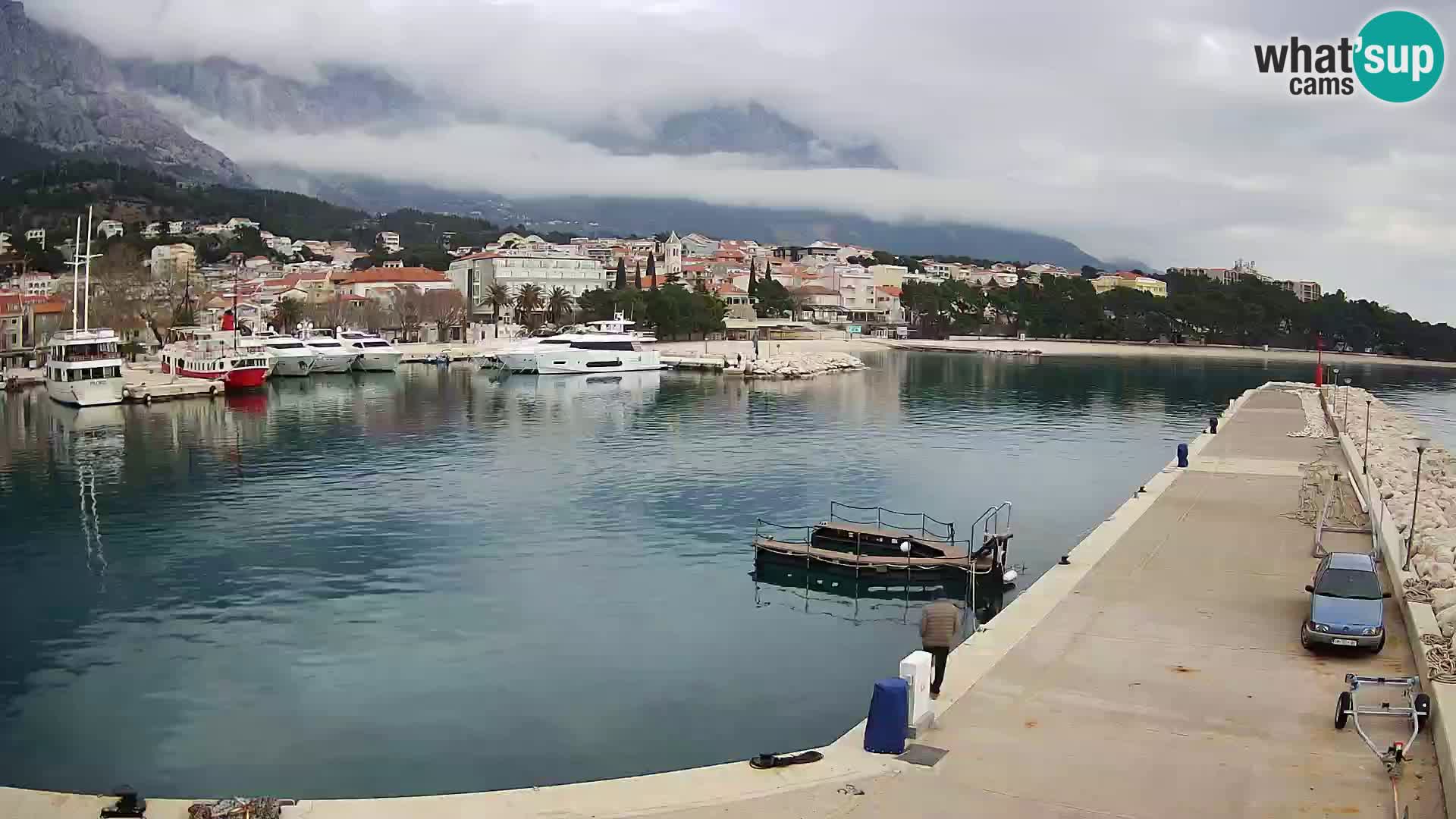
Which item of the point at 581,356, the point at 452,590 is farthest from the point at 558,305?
the point at 452,590

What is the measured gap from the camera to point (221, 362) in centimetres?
6388

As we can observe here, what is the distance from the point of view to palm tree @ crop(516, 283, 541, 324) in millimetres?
120688

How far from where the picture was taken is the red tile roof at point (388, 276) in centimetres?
13262

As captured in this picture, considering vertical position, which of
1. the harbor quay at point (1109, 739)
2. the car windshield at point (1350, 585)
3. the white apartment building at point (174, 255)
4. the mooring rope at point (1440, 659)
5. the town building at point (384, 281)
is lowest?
the harbor quay at point (1109, 739)

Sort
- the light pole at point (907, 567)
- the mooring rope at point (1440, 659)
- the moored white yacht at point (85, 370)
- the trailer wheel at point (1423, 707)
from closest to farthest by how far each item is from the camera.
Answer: the trailer wheel at point (1423, 707) → the mooring rope at point (1440, 659) → the light pole at point (907, 567) → the moored white yacht at point (85, 370)

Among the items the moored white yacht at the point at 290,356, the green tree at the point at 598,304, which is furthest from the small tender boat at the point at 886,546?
the green tree at the point at 598,304

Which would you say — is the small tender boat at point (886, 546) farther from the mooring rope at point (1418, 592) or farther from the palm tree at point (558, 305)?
the palm tree at point (558, 305)

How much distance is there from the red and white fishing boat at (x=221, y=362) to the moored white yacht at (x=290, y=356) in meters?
3.62

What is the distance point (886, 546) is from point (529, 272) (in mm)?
115752

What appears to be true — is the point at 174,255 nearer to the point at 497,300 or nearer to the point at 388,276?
the point at 388,276

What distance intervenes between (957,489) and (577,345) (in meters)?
53.0

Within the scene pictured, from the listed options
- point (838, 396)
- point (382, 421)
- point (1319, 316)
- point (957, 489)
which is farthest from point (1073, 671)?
point (1319, 316)

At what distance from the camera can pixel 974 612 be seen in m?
19.3

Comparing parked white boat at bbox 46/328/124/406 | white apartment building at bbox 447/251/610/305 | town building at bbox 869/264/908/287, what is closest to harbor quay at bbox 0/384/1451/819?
parked white boat at bbox 46/328/124/406
